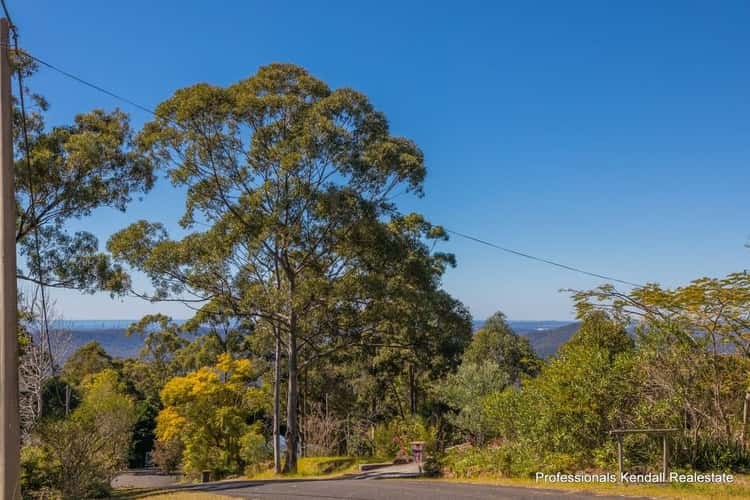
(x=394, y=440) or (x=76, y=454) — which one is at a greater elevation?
(x=76, y=454)

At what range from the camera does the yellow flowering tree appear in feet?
92.0

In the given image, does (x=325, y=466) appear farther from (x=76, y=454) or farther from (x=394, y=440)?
(x=76, y=454)

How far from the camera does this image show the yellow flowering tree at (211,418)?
28031 mm

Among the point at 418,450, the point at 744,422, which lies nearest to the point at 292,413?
the point at 418,450

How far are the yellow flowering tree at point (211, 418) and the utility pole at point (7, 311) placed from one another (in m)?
22.2

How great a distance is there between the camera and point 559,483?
35.4 ft

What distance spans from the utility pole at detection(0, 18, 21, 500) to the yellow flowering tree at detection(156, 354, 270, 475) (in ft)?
73.0

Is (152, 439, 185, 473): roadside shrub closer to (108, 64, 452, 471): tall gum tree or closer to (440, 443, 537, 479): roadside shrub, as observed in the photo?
(108, 64, 452, 471): tall gum tree

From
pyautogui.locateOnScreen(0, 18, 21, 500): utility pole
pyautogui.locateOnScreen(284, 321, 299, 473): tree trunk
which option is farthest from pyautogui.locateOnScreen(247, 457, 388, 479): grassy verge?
pyautogui.locateOnScreen(0, 18, 21, 500): utility pole

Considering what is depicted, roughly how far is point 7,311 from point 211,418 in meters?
23.3

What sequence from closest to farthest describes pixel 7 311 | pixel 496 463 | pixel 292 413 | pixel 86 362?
1. pixel 7 311
2. pixel 496 463
3. pixel 292 413
4. pixel 86 362

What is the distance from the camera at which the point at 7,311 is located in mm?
6355

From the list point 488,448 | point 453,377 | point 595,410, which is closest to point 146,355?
point 453,377

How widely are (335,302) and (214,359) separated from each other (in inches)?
796
